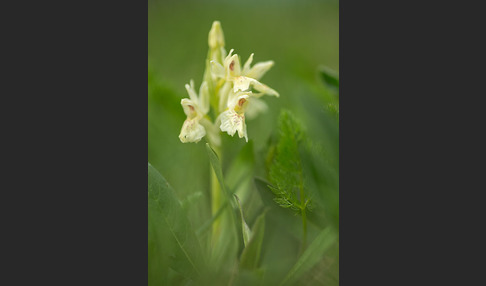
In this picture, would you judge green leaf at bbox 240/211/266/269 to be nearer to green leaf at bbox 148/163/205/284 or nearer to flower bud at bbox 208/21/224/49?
green leaf at bbox 148/163/205/284

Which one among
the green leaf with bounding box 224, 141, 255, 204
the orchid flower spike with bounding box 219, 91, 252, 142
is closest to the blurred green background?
the green leaf with bounding box 224, 141, 255, 204

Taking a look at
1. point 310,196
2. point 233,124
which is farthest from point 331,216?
point 233,124

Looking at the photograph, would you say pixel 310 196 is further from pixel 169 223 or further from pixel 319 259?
pixel 169 223

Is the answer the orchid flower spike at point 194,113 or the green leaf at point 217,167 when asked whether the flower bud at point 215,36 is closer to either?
the orchid flower spike at point 194,113

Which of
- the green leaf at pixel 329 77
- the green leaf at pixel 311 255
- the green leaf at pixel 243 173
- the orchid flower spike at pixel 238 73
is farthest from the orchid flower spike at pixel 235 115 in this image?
the green leaf at pixel 329 77

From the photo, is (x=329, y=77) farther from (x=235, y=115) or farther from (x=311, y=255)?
(x=311, y=255)

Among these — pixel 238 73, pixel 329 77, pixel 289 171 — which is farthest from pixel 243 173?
pixel 329 77
